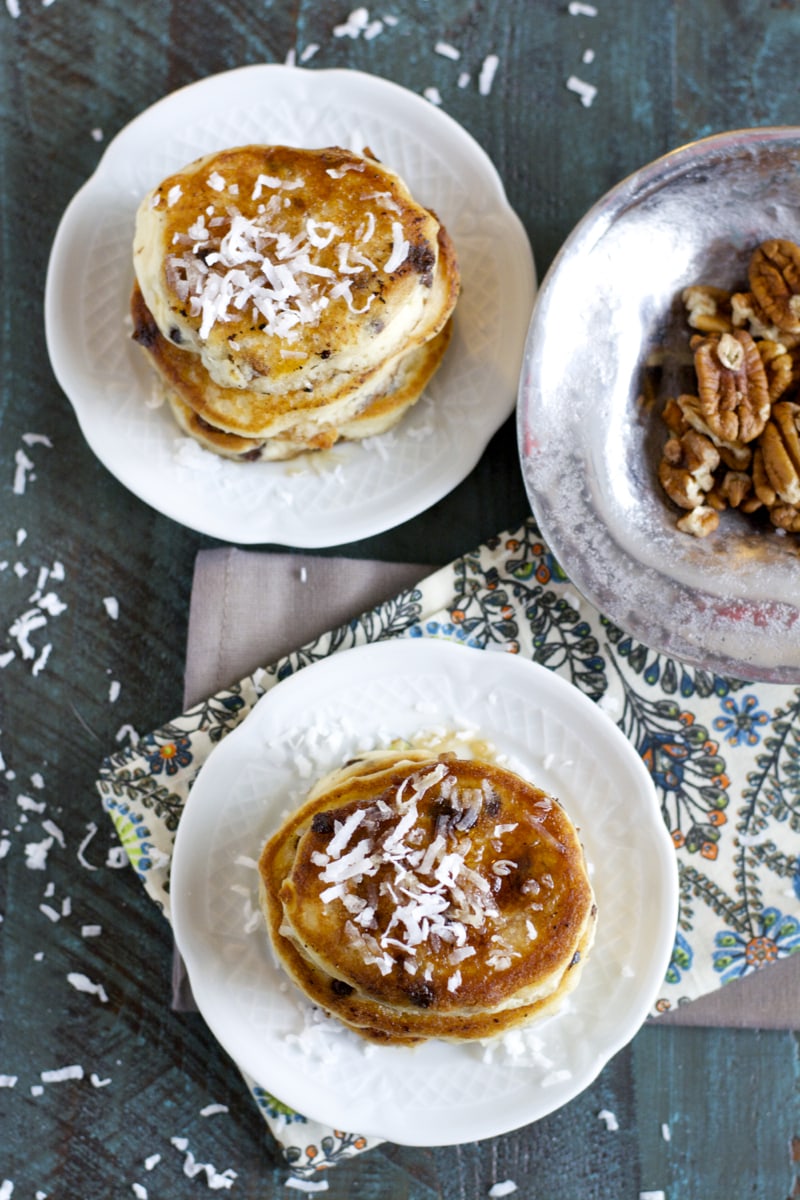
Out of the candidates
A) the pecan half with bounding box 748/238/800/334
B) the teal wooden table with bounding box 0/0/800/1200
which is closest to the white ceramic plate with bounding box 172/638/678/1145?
the teal wooden table with bounding box 0/0/800/1200

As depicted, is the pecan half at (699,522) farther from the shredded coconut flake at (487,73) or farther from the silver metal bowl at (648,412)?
the shredded coconut flake at (487,73)

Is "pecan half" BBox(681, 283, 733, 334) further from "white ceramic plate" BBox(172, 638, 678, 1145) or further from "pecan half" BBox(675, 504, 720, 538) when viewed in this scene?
"white ceramic plate" BBox(172, 638, 678, 1145)

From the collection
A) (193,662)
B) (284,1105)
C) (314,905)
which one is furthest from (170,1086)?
(193,662)

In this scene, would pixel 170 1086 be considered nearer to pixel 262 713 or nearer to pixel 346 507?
pixel 262 713

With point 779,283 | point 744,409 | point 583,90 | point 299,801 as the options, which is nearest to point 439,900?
point 299,801

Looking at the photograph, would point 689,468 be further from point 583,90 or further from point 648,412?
point 583,90
